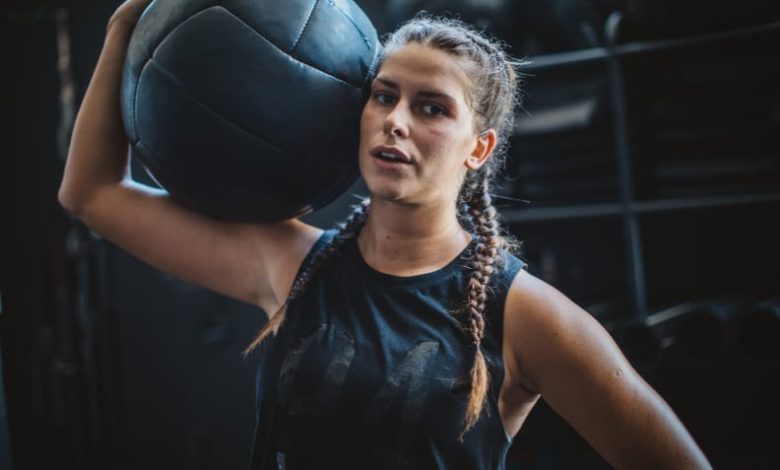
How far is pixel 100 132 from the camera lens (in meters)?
1.19

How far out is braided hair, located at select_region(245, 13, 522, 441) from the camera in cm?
104

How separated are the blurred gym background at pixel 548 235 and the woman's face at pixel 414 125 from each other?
1204mm

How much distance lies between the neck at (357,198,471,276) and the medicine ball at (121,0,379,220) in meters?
0.14

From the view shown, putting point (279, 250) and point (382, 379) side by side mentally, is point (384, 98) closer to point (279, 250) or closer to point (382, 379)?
point (279, 250)

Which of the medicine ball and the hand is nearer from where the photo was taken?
the medicine ball

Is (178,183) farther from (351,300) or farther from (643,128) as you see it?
(643,128)

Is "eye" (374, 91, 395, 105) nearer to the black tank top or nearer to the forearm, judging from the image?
the black tank top

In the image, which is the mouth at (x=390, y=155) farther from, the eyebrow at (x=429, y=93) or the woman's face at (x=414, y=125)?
the eyebrow at (x=429, y=93)

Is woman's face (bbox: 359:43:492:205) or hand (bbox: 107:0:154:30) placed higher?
hand (bbox: 107:0:154:30)

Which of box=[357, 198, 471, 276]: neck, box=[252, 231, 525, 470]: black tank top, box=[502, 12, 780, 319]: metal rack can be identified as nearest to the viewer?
box=[252, 231, 525, 470]: black tank top

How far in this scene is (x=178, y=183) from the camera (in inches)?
44.6

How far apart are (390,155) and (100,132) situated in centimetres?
57

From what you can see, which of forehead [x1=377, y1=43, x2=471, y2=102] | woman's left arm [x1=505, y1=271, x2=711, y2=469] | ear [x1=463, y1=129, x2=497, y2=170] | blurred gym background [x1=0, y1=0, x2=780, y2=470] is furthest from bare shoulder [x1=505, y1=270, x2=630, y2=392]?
blurred gym background [x1=0, y1=0, x2=780, y2=470]

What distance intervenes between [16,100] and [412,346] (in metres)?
2.32
